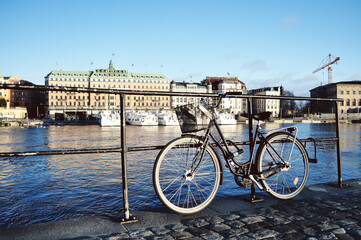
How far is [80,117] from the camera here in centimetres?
11656

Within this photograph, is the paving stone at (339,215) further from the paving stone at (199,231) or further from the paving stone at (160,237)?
the paving stone at (160,237)

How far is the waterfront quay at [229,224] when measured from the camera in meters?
2.78

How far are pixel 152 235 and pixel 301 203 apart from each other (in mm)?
2001

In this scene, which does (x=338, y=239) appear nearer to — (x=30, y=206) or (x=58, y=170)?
(x=30, y=206)

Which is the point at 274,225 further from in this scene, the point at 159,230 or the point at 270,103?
the point at 270,103

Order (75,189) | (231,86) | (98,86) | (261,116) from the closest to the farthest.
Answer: (261,116) < (75,189) < (98,86) < (231,86)

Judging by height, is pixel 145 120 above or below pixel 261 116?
below

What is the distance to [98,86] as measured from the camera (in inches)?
Answer: 4877

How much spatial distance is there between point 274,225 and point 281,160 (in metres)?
1.28

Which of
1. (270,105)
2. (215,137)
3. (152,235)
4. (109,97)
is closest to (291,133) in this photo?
(215,137)

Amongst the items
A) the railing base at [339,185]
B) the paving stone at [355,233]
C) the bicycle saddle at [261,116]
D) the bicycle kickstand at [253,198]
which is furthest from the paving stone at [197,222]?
the railing base at [339,185]

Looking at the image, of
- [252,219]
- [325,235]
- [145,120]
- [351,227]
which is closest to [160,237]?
[252,219]

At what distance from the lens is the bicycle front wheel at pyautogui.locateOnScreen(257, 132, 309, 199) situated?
153 inches

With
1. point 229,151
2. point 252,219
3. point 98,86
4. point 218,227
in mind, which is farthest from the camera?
point 98,86
